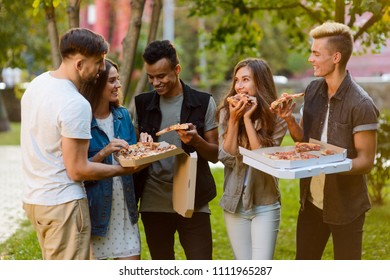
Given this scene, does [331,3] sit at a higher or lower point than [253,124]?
higher

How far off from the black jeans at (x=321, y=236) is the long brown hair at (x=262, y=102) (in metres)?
0.50

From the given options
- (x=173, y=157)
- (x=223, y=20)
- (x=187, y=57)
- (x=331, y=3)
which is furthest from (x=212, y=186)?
(x=187, y=57)

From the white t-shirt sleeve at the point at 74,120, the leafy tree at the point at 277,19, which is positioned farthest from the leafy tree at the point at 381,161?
the white t-shirt sleeve at the point at 74,120

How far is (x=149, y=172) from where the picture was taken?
176 inches

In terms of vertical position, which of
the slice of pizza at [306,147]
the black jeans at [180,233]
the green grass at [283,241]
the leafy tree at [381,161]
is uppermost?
the slice of pizza at [306,147]

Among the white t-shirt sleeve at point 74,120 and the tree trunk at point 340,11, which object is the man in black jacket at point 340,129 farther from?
the tree trunk at point 340,11

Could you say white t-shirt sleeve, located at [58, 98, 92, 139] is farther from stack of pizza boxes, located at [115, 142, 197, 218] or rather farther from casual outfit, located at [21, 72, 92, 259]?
stack of pizza boxes, located at [115, 142, 197, 218]

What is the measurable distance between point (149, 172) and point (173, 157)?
0.17 meters

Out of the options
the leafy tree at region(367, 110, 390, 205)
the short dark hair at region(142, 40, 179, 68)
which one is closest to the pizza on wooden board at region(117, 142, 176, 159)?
the short dark hair at region(142, 40, 179, 68)

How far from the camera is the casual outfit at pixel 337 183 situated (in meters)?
4.12

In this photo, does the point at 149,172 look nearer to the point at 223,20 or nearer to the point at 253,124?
the point at 253,124

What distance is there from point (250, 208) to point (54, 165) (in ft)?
3.82

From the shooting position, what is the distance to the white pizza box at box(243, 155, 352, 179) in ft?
12.4
